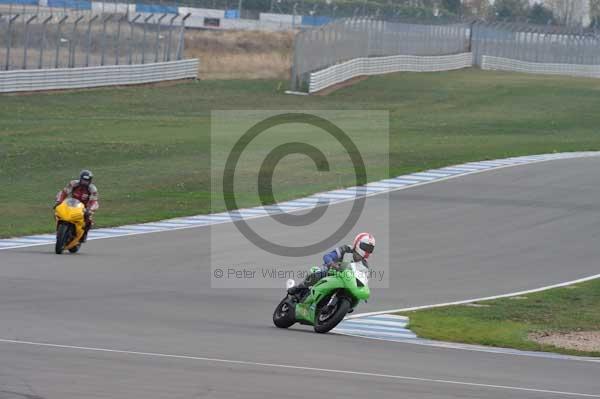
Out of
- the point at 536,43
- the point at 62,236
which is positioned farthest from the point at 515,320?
the point at 536,43

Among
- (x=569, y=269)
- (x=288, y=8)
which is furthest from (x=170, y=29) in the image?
(x=288, y=8)

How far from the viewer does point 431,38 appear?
77.1 meters

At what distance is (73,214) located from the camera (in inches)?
788

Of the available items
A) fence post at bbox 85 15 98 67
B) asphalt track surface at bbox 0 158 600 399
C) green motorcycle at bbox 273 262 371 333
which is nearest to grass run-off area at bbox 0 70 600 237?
fence post at bbox 85 15 98 67

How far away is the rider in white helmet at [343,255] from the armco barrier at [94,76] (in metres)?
34.9

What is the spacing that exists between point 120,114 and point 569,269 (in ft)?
89.8

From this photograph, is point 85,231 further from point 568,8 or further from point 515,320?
point 568,8

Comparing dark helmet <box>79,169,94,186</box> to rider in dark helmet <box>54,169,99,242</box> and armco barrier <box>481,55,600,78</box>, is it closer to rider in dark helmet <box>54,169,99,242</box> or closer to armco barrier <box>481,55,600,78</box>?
rider in dark helmet <box>54,169,99,242</box>

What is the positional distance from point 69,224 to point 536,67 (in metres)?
73.8

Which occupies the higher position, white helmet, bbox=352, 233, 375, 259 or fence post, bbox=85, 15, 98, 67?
fence post, bbox=85, 15, 98, 67

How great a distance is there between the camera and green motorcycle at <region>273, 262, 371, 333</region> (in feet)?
46.4

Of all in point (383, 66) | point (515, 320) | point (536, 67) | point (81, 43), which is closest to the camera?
point (515, 320)

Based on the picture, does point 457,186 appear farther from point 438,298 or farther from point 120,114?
point 120,114

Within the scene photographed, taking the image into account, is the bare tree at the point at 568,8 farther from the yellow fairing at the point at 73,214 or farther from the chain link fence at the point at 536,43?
the yellow fairing at the point at 73,214
